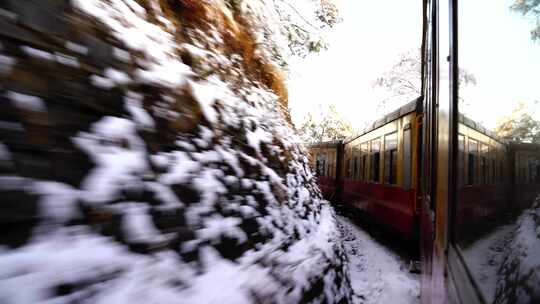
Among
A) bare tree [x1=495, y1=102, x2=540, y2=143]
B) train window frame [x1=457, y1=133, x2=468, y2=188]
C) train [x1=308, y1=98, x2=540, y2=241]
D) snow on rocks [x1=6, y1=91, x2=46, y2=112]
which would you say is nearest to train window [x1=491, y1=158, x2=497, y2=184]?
train [x1=308, y1=98, x2=540, y2=241]

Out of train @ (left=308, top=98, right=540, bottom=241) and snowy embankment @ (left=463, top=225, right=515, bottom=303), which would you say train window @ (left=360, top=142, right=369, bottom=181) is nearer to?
train @ (left=308, top=98, right=540, bottom=241)

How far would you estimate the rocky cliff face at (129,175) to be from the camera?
95 centimetres

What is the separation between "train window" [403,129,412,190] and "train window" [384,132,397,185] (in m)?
0.46

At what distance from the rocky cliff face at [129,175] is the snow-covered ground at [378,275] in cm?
251

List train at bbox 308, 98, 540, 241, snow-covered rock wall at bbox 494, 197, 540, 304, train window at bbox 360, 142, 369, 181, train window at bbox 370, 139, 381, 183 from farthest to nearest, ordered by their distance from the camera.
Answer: train window at bbox 360, 142, 369, 181 → train window at bbox 370, 139, 381, 183 → train at bbox 308, 98, 540, 241 → snow-covered rock wall at bbox 494, 197, 540, 304

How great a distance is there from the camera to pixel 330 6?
7309mm

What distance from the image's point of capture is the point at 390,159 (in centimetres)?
692

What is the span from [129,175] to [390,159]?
254 inches

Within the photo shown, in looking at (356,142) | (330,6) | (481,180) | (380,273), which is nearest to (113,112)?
(481,180)

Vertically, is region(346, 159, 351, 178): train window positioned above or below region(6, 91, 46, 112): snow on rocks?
above

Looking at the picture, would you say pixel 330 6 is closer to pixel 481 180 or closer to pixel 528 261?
pixel 481 180

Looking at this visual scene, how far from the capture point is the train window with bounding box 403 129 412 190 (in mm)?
5973

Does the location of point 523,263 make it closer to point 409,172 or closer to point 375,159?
point 409,172

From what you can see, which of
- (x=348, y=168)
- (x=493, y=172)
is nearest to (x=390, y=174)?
(x=348, y=168)
